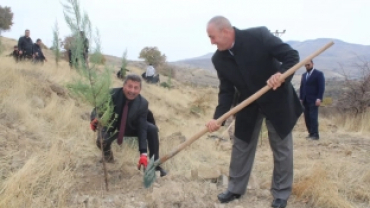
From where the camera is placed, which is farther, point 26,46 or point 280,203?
point 26,46

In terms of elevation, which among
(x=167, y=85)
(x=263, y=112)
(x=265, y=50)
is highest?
(x=265, y=50)

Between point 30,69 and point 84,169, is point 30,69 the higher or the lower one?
the higher one

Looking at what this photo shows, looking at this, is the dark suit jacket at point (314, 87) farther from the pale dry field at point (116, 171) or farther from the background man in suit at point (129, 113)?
the background man in suit at point (129, 113)

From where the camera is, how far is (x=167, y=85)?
20031 mm

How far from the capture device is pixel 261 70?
3.26 m

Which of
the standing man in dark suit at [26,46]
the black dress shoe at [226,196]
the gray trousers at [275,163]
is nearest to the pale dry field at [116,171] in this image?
the black dress shoe at [226,196]

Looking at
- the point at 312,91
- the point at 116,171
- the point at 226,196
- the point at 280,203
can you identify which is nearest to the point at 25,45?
the point at 312,91

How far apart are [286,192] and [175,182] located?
3.62 feet

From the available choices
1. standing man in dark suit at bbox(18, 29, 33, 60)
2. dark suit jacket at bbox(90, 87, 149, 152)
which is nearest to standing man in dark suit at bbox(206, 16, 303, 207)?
dark suit jacket at bbox(90, 87, 149, 152)

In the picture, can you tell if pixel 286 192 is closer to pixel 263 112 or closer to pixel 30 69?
pixel 263 112

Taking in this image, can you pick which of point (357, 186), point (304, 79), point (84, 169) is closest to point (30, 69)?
point (84, 169)

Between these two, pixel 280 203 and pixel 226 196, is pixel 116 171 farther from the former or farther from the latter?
pixel 280 203

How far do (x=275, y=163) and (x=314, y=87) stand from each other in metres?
4.17

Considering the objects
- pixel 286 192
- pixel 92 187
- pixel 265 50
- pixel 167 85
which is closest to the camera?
pixel 265 50
